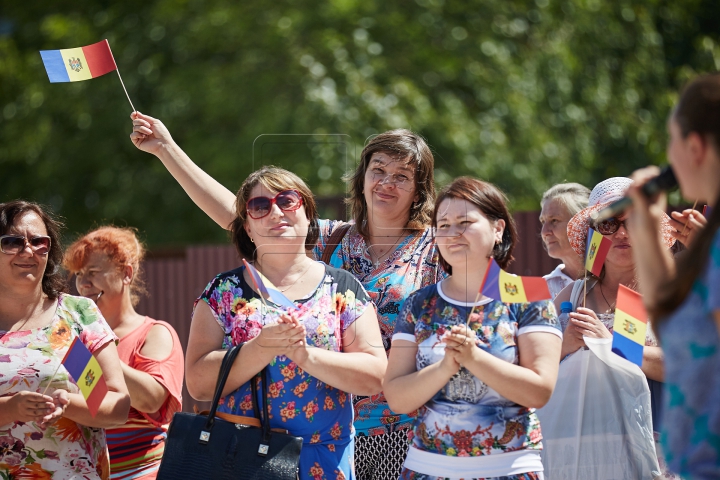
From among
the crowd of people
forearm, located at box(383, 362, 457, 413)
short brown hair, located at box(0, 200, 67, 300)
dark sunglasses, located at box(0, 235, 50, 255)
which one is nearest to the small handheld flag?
the crowd of people

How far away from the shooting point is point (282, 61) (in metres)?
9.99

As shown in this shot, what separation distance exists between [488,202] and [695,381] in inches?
42.0

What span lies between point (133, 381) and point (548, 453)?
5.05ft

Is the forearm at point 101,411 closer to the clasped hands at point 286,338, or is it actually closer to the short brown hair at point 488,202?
the clasped hands at point 286,338

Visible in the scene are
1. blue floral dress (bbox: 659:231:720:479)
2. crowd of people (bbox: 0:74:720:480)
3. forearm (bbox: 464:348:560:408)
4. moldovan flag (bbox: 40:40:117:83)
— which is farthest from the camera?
moldovan flag (bbox: 40:40:117:83)

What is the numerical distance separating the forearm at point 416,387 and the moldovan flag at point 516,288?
262mm

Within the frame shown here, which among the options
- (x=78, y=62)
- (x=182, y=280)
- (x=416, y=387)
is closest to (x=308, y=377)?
(x=416, y=387)

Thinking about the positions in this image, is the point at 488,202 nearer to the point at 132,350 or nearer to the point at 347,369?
the point at 347,369

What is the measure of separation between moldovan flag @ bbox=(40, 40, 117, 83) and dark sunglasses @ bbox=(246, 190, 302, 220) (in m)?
0.99

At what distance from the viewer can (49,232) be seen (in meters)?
3.01

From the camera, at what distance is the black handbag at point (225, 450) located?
231 cm

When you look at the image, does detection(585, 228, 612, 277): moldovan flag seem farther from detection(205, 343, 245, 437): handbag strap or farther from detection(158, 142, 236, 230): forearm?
detection(158, 142, 236, 230): forearm

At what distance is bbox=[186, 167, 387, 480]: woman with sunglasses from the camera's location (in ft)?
7.95

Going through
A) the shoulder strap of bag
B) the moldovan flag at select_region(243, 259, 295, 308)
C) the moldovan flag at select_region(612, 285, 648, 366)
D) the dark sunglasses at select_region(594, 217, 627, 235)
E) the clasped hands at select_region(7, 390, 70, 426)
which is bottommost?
the clasped hands at select_region(7, 390, 70, 426)
